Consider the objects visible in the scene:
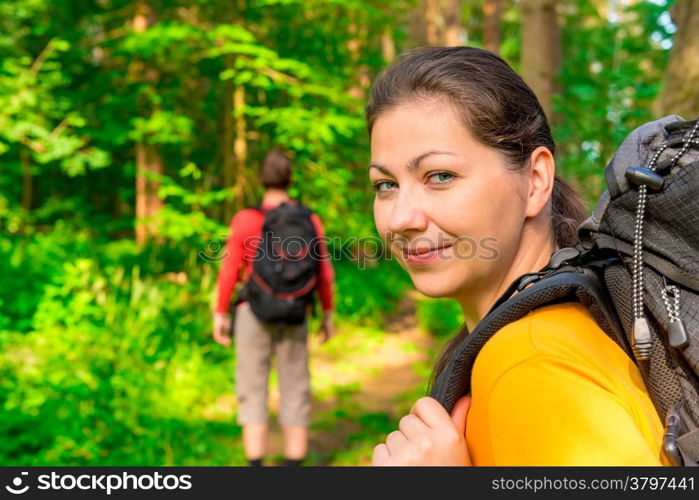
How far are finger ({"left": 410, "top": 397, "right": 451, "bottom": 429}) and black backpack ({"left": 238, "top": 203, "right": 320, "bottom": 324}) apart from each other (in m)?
3.43

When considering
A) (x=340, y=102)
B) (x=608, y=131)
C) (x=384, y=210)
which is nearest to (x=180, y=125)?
(x=340, y=102)

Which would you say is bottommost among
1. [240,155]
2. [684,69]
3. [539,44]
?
[684,69]

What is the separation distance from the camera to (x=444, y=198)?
1.41 m

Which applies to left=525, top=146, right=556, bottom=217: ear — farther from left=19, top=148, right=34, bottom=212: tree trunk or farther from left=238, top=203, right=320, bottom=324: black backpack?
left=19, top=148, right=34, bottom=212: tree trunk

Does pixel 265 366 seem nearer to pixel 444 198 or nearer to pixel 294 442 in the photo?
pixel 294 442

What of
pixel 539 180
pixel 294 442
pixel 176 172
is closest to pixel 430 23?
pixel 176 172

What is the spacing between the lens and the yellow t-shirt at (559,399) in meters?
1.01

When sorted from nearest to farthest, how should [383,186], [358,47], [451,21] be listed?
1. [383,186]
2. [358,47]
3. [451,21]

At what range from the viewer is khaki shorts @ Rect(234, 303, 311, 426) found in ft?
16.1

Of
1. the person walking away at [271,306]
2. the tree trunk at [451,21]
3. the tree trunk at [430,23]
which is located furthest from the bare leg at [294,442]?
the tree trunk at [430,23]

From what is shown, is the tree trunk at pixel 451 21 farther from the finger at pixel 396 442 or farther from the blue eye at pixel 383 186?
the finger at pixel 396 442

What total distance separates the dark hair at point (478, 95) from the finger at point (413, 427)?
59 cm

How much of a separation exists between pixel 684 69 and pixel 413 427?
3484 mm
